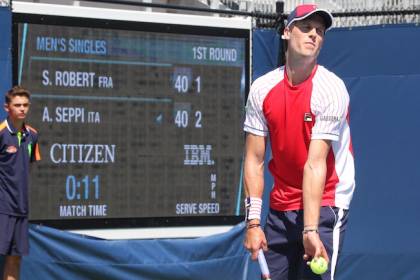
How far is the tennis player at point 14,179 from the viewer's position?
23.5 ft

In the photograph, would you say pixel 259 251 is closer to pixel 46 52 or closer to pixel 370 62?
pixel 46 52

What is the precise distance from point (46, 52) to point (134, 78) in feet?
2.76

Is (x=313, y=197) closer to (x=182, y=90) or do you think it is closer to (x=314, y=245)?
(x=314, y=245)

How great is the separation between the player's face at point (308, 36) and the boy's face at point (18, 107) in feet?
11.1

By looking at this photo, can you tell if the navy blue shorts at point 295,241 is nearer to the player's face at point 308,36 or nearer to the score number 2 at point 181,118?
the player's face at point 308,36

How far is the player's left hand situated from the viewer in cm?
415

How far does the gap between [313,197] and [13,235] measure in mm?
3721

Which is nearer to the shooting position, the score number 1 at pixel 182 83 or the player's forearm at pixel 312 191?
the player's forearm at pixel 312 191

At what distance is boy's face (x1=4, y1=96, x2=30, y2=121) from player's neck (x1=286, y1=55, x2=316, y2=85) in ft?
10.9

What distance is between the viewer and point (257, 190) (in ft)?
14.9


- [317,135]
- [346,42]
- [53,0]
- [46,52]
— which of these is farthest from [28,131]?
[53,0]

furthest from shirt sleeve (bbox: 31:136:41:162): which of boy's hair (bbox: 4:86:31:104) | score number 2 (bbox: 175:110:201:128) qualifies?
score number 2 (bbox: 175:110:201:128)

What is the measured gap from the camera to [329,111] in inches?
168

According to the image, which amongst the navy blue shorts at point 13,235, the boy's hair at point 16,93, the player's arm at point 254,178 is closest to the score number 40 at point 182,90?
the boy's hair at point 16,93
